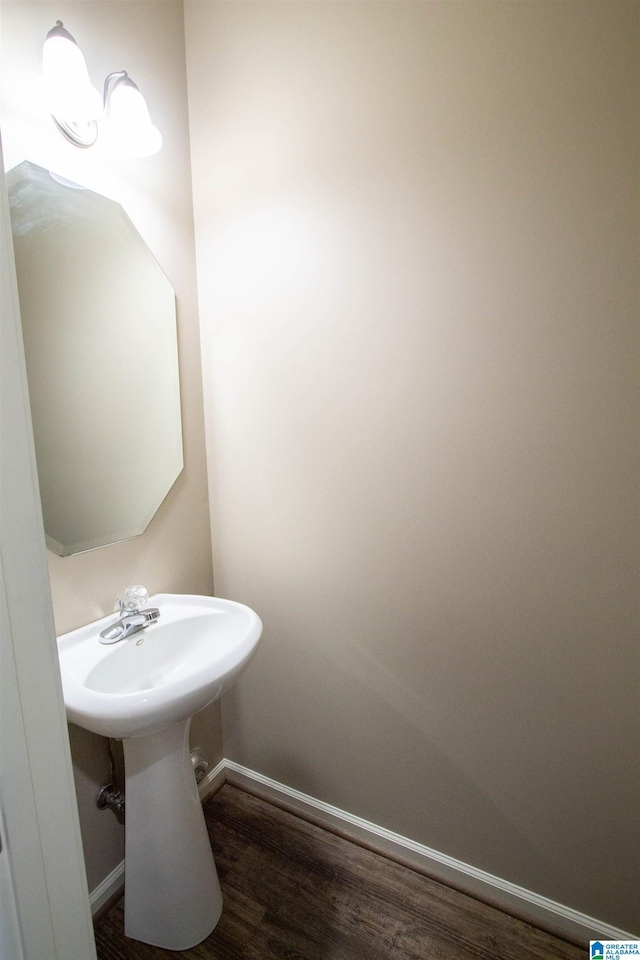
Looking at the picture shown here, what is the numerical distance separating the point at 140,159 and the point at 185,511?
1.09m

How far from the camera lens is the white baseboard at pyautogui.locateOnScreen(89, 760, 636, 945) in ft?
3.83

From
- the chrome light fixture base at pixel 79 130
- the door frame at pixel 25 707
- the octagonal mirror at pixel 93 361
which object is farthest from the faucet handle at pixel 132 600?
the chrome light fixture base at pixel 79 130

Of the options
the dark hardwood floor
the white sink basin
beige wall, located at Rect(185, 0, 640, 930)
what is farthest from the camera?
the dark hardwood floor

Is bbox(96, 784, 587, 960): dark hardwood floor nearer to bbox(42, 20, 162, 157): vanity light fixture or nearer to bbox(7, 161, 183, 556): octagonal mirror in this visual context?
bbox(7, 161, 183, 556): octagonal mirror

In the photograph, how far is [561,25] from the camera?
97 cm

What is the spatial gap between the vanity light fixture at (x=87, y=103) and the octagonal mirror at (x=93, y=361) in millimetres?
145

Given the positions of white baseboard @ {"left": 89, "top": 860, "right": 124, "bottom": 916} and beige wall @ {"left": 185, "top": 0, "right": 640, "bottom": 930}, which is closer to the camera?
beige wall @ {"left": 185, "top": 0, "right": 640, "bottom": 930}

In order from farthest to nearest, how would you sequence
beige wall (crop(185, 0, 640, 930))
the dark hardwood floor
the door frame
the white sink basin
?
1. the dark hardwood floor
2. beige wall (crop(185, 0, 640, 930))
3. the white sink basin
4. the door frame

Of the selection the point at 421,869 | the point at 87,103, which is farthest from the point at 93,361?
the point at 421,869

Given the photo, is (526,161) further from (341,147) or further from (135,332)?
(135,332)

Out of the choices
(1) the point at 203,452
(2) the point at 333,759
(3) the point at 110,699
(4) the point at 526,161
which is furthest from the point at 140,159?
(2) the point at 333,759

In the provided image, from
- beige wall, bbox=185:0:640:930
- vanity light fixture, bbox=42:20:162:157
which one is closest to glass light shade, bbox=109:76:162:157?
vanity light fixture, bbox=42:20:162:157

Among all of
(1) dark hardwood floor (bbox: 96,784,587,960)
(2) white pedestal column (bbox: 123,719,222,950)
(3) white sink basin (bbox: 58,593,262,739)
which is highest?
(3) white sink basin (bbox: 58,593,262,739)

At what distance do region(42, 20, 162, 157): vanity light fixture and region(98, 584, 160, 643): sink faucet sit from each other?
121 centimetres
